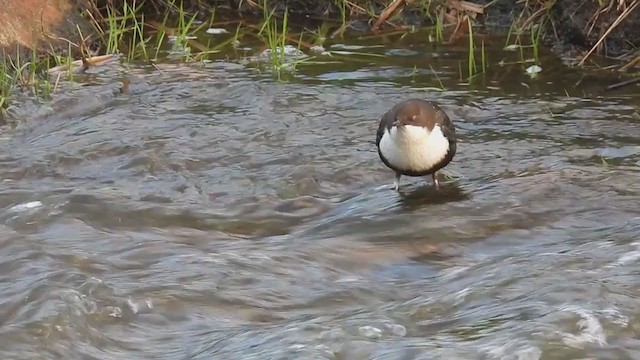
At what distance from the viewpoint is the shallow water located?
3.41 meters

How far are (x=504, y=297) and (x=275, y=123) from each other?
9.23 feet

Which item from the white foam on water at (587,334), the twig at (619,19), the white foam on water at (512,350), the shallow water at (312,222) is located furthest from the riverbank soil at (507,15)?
the white foam on water at (512,350)

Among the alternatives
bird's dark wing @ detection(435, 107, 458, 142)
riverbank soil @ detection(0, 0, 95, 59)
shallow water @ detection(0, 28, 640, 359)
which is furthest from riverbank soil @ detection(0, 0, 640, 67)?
bird's dark wing @ detection(435, 107, 458, 142)

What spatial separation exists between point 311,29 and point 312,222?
4.25m

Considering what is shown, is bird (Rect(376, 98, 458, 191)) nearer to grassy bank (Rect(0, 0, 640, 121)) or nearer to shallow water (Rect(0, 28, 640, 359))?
shallow water (Rect(0, 28, 640, 359))

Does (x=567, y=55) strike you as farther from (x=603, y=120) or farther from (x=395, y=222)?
(x=395, y=222)

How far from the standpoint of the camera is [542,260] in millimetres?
3957

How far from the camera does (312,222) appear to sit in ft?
15.7

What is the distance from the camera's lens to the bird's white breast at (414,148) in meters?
4.96

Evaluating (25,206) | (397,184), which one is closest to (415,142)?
(397,184)

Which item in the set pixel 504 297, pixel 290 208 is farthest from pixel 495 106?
pixel 504 297

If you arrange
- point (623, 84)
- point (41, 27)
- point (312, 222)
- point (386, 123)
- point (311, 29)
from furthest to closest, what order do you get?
point (311, 29), point (41, 27), point (623, 84), point (386, 123), point (312, 222)

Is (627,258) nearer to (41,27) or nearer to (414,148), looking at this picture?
(414,148)

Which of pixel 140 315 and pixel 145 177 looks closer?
pixel 140 315
